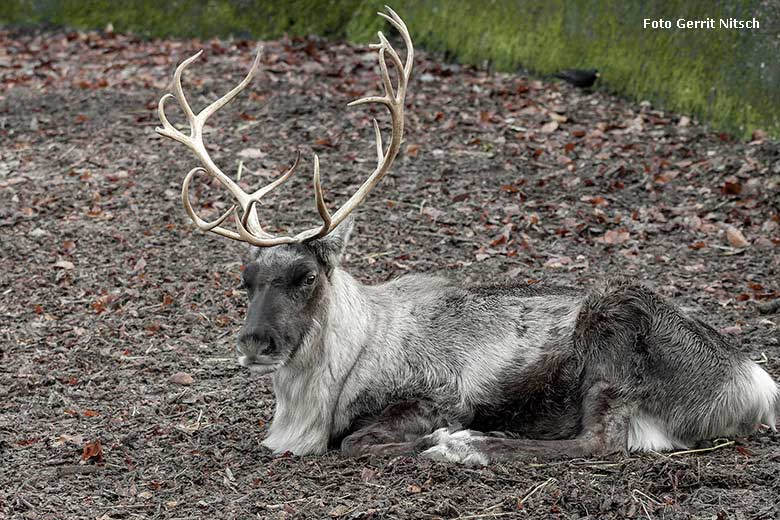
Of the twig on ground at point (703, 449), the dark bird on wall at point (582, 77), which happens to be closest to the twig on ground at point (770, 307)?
the twig on ground at point (703, 449)

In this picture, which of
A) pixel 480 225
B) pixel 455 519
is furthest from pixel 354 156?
pixel 455 519

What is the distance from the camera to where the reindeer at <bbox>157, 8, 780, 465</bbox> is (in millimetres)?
5312

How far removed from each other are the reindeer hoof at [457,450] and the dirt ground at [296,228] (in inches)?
6.5

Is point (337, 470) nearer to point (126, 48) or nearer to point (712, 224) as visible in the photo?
point (712, 224)

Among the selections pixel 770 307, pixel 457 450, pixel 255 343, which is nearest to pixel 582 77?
pixel 770 307

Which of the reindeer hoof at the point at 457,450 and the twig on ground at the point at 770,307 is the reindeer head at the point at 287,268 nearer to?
the reindeer hoof at the point at 457,450

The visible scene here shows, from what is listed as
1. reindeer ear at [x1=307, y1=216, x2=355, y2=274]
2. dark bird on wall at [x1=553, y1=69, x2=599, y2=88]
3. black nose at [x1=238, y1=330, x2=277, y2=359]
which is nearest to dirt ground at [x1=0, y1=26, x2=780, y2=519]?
dark bird on wall at [x1=553, y1=69, x2=599, y2=88]

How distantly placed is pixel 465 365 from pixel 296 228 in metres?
2.85

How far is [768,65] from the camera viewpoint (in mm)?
9133

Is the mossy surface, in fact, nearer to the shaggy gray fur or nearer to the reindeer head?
the shaggy gray fur

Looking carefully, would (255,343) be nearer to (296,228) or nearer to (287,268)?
(287,268)

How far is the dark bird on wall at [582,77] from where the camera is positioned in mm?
10500

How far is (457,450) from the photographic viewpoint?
5207 millimetres

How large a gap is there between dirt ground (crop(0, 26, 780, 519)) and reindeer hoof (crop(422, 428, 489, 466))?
0.54 feet
